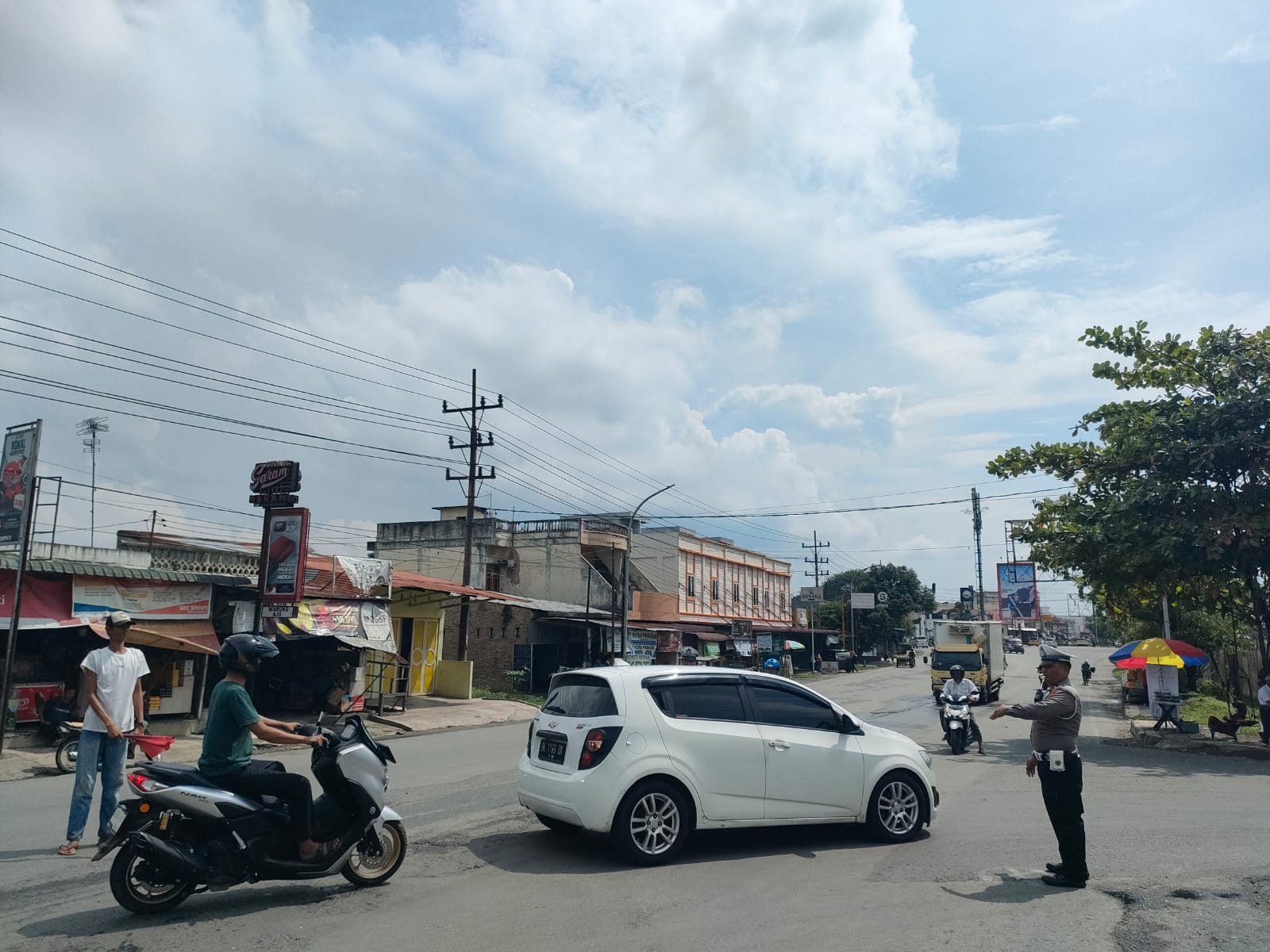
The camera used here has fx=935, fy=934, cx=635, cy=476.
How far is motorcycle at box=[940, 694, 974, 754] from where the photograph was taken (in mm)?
16453

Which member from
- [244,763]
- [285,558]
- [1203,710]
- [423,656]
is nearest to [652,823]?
[244,763]

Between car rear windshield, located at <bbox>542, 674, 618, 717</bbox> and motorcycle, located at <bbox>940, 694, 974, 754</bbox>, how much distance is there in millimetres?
10434

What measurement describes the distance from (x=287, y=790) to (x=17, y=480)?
1387cm

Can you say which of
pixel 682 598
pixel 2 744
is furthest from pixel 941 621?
pixel 2 744

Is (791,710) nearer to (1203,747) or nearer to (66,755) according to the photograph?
(66,755)

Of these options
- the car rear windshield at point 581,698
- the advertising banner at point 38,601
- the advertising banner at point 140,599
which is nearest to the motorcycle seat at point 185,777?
the car rear windshield at point 581,698

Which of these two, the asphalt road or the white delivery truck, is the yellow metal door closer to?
the white delivery truck

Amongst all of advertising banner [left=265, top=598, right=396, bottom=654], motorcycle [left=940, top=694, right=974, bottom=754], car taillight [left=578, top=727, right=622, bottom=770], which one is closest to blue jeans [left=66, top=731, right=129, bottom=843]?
car taillight [left=578, top=727, right=622, bottom=770]

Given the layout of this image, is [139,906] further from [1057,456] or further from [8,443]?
[1057,456]

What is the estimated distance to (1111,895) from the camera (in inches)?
253

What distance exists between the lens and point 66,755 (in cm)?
1420

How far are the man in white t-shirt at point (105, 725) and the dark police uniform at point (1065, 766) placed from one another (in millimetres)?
6865

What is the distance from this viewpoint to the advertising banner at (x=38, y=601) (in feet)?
52.6

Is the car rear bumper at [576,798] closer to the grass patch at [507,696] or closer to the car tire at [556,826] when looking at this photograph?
the car tire at [556,826]
